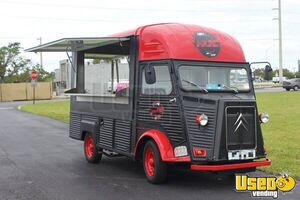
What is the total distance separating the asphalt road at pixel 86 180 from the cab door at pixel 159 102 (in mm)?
928

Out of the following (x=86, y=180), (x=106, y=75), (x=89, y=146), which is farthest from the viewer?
(x=106, y=75)

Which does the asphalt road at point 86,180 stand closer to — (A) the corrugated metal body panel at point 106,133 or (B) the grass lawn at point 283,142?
(A) the corrugated metal body panel at point 106,133

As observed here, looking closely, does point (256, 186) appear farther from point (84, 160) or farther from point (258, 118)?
point (84, 160)

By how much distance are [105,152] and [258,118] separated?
412 cm

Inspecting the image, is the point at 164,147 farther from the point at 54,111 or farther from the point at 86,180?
the point at 54,111

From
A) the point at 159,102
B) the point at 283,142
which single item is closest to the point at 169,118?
the point at 159,102

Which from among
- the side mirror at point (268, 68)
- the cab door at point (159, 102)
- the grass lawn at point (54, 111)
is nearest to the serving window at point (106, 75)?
the cab door at point (159, 102)

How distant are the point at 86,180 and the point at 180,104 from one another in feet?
7.80

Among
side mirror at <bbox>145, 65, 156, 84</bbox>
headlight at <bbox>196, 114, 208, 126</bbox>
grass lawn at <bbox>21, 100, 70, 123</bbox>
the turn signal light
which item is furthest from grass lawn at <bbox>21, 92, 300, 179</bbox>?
grass lawn at <bbox>21, 100, 70, 123</bbox>

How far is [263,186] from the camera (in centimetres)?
766

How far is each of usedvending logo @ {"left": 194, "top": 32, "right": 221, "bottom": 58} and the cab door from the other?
0.69 m

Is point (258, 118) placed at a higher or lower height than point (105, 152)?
higher

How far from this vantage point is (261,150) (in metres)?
8.63

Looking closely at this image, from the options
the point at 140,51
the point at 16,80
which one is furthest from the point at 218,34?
the point at 16,80
